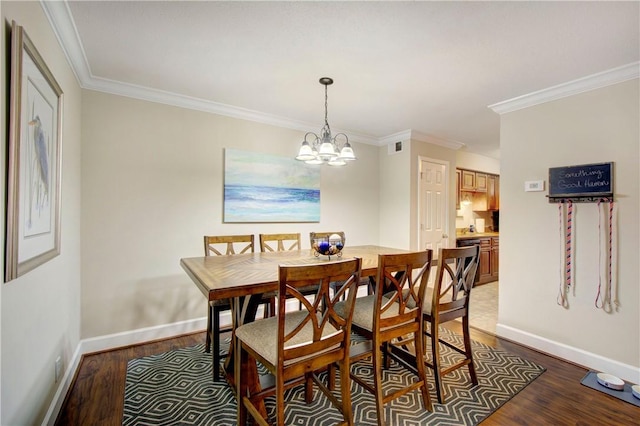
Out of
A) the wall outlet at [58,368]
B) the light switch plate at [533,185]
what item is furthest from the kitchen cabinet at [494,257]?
the wall outlet at [58,368]

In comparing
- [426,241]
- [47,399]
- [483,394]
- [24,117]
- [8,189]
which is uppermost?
[24,117]

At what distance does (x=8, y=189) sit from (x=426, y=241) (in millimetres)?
4269

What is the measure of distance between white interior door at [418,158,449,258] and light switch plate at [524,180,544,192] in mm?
1490

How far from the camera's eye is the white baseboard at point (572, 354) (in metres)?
2.31

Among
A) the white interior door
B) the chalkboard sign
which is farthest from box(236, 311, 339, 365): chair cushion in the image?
the white interior door

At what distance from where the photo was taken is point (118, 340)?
2748 mm

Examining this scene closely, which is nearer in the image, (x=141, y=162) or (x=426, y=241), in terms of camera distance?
(x=141, y=162)

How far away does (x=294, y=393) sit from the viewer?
6.81 ft

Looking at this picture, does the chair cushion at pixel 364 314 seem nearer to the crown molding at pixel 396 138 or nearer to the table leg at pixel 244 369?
the table leg at pixel 244 369

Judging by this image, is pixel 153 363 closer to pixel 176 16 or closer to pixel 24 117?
pixel 24 117

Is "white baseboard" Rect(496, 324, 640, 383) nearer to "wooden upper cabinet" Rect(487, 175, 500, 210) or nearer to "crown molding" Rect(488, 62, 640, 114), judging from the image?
"crown molding" Rect(488, 62, 640, 114)

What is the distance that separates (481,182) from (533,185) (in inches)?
124

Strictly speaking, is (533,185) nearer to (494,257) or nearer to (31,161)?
(494,257)

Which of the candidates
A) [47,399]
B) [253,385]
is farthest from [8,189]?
[253,385]
